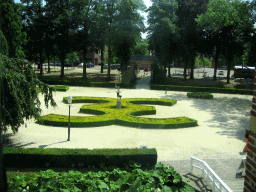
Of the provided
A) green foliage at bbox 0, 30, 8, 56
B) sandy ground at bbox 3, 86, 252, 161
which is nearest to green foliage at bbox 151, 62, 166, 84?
sandy ground at bbox 3, 86, 252, 161

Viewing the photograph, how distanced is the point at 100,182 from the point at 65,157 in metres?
3.63

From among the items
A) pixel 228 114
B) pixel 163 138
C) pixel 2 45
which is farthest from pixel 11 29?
pixel 228 114

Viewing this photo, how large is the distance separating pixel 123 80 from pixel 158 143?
1029 inches

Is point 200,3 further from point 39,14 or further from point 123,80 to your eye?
point 39,14

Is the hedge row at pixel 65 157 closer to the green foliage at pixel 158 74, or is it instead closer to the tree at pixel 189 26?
the green foliage at pixel 158 74

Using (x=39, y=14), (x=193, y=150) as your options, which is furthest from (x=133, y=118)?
(x=39, y=14)

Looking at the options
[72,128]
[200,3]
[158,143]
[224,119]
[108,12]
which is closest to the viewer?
[158,143]

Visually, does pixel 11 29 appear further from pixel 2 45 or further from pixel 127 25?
pixel 2 45

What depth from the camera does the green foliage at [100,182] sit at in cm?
652

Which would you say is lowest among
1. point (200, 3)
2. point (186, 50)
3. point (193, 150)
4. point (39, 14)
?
point (193, 150)

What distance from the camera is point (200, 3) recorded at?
4219 cm

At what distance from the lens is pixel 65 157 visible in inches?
399

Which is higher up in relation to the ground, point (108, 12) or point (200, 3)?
point (200, 3)

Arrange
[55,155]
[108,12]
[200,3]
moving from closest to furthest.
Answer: [55,155], [108,12], [200,3]
